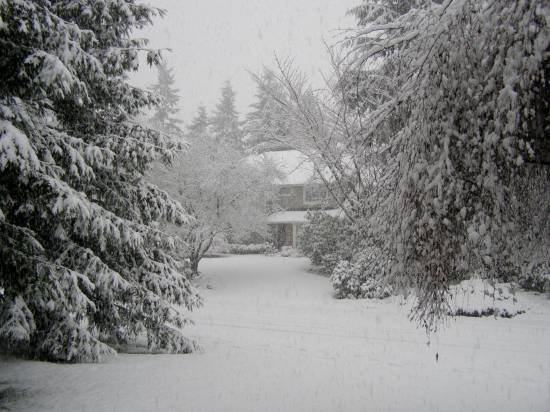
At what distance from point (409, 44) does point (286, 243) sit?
3147 cm

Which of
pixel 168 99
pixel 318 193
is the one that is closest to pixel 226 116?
pixel 168 99

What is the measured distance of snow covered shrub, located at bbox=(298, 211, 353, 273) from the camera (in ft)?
63.5

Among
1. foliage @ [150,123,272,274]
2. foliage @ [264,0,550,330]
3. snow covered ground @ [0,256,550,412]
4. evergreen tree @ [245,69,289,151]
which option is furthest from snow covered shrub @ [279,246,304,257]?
foliage @ [264,0,550,330]

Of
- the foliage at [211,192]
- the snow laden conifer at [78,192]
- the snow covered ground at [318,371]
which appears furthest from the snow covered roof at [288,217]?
the snow laden conifer at [78,192]

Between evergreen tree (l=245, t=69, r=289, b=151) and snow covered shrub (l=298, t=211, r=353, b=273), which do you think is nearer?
evergreen tree (l=245, t=69, r=289, b=151)

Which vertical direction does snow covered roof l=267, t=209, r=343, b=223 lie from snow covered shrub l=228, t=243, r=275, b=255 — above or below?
above

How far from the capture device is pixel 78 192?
5914 mm

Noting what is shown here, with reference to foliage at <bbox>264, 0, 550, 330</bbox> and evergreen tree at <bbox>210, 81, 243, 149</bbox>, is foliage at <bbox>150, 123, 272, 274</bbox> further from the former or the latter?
evergreen tree at <bbox>210, 81, 243, 149</bbox>

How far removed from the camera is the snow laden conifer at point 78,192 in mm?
5301

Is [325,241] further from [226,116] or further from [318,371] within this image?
[226,116]

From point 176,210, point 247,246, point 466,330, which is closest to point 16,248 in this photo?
point 176,210

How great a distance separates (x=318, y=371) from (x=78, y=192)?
223 inches

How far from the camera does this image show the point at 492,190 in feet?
11.5

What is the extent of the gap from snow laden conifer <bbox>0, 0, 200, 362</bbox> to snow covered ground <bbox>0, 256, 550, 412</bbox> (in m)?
0.87
